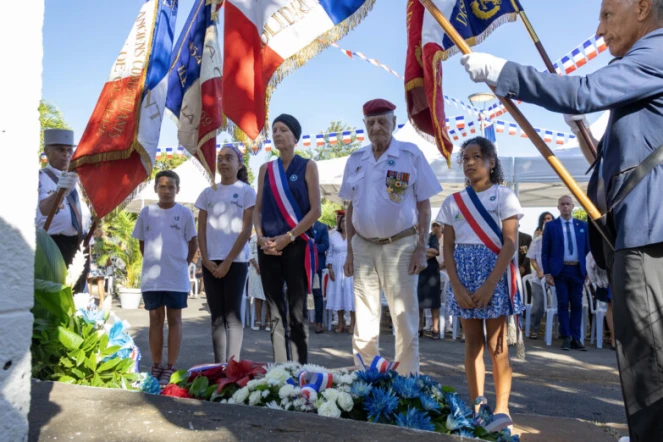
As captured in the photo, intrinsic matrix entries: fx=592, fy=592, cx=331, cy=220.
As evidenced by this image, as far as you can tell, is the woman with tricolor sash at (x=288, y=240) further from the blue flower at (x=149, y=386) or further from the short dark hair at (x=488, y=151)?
the blue flower at (x=149, y=386)

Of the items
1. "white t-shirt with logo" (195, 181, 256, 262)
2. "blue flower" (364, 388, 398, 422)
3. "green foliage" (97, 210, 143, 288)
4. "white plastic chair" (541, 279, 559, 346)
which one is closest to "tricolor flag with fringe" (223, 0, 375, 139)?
"white t-shirt with logo" (195, 181, 256, 262)

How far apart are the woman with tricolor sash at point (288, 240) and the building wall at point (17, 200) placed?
2.89 metres

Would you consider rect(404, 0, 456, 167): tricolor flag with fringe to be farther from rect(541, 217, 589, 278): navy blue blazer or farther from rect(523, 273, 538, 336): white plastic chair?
rect(523, 273, 538, 336): white plastic chair

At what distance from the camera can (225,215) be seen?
526 cm

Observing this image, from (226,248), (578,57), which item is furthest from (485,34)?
(578,57)

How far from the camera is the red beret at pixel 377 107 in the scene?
444cm

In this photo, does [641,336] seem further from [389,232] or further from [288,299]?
[288,299]

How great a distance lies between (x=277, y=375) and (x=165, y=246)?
2898 mm

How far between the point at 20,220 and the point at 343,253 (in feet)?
29.6

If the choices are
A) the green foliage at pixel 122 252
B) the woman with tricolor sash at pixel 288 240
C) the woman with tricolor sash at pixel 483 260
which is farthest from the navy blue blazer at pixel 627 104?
the green foliage at pixel 122 252

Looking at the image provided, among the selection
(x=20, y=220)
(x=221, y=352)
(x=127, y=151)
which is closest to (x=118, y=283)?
(x=221, y=352)

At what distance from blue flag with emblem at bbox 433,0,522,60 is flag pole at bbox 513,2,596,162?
0.78 ft

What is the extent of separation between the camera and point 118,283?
16734mm

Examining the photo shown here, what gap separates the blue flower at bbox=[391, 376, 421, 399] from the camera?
2.54 m
